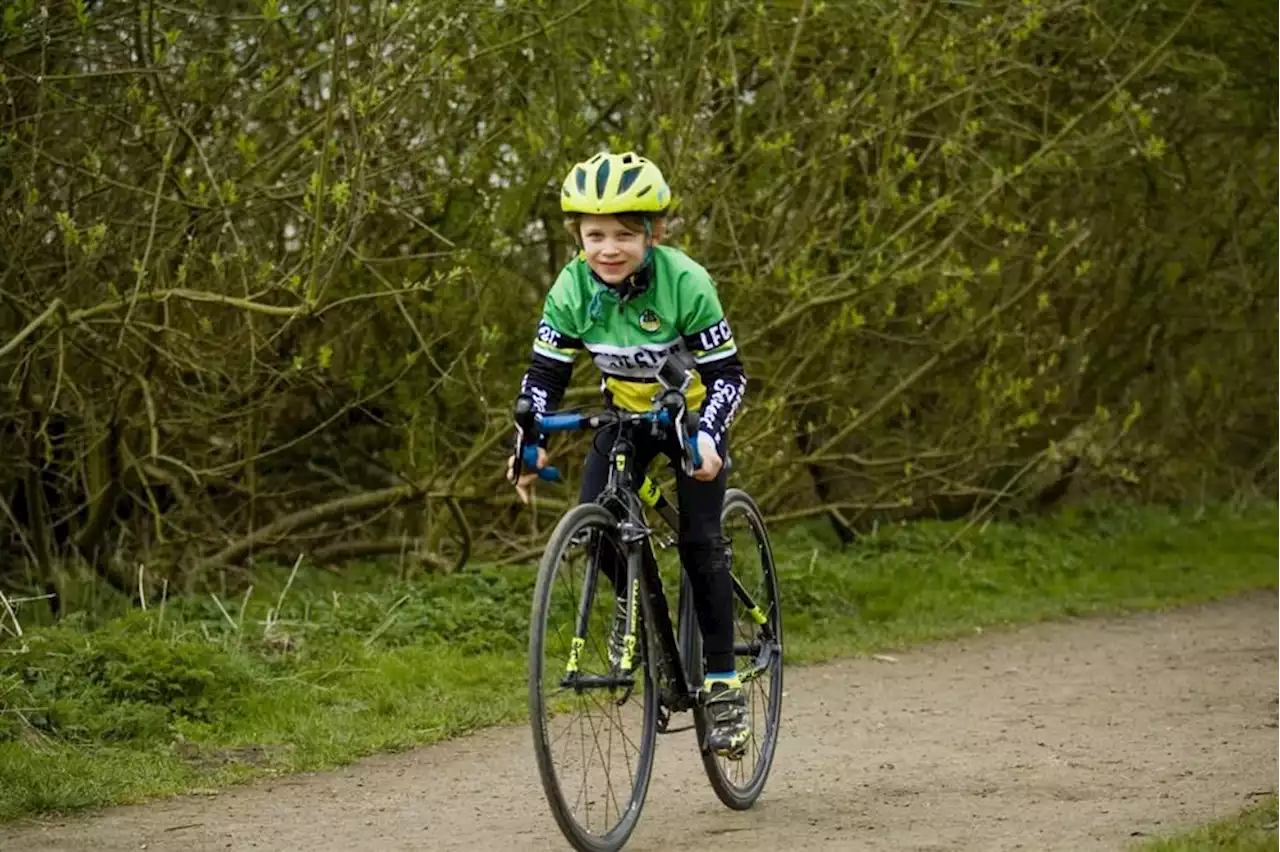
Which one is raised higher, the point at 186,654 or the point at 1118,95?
the point at 1118,95

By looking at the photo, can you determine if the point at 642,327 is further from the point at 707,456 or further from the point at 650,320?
the point at 707,456

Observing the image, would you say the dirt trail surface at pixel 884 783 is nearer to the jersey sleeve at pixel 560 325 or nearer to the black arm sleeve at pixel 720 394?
the black arm sleeve at pixel 720 394

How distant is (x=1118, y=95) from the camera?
12.8 meters

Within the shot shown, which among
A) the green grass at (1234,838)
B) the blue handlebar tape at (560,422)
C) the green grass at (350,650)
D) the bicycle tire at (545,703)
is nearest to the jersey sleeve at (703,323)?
the blue handlebar tape at (560,422)

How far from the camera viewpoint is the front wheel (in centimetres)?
685

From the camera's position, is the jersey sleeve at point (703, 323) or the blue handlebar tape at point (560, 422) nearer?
the blue handlebar tape at point (560, 422)

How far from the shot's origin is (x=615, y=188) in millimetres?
6137

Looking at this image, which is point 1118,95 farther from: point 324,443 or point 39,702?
point 39,702

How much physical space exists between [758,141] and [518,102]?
55.3 inches

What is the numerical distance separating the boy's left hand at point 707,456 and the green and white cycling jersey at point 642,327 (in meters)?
0.05

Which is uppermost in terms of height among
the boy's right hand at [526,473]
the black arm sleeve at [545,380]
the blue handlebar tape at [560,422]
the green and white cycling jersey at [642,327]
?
Answer: the green and white cycling jersey at [642,327]

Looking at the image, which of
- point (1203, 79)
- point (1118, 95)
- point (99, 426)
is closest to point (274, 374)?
point (99, 426)

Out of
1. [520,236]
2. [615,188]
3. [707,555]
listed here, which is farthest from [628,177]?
[520,236]

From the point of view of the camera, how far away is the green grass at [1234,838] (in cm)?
562
